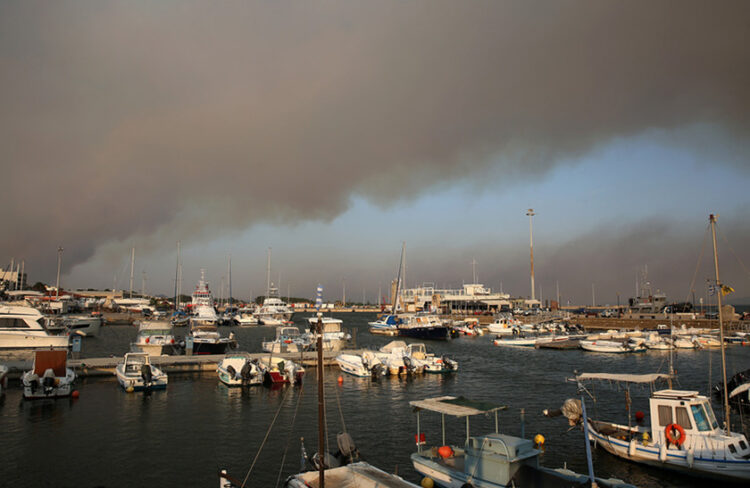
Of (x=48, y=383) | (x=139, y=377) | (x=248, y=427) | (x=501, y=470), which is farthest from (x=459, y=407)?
(x=48, y=383)

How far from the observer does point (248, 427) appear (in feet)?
90.3

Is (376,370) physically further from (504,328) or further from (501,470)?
(504,328)

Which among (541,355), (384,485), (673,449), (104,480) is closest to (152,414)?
(104,480)

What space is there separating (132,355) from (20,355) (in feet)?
65.2

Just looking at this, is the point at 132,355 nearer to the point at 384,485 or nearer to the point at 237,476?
the point at 237,476

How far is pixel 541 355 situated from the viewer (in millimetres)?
69000

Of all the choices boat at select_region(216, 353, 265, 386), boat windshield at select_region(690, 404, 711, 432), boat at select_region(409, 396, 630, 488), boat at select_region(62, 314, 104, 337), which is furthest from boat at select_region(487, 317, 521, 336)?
boat at select_region(409, 396, 630, 488)

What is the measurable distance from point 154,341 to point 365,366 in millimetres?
25247

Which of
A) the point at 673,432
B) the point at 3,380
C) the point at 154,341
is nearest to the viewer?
the point at 673,432

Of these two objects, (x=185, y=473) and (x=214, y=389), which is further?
(x=214, y=389)

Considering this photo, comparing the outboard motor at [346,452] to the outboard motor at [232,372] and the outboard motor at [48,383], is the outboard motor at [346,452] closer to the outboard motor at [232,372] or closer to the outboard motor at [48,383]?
the outboard motor at [232,372]

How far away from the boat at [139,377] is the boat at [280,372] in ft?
26.5

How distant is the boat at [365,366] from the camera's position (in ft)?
147

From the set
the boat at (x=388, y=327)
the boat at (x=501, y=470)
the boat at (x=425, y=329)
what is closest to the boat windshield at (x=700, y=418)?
the boat at (x=501, y=470)
